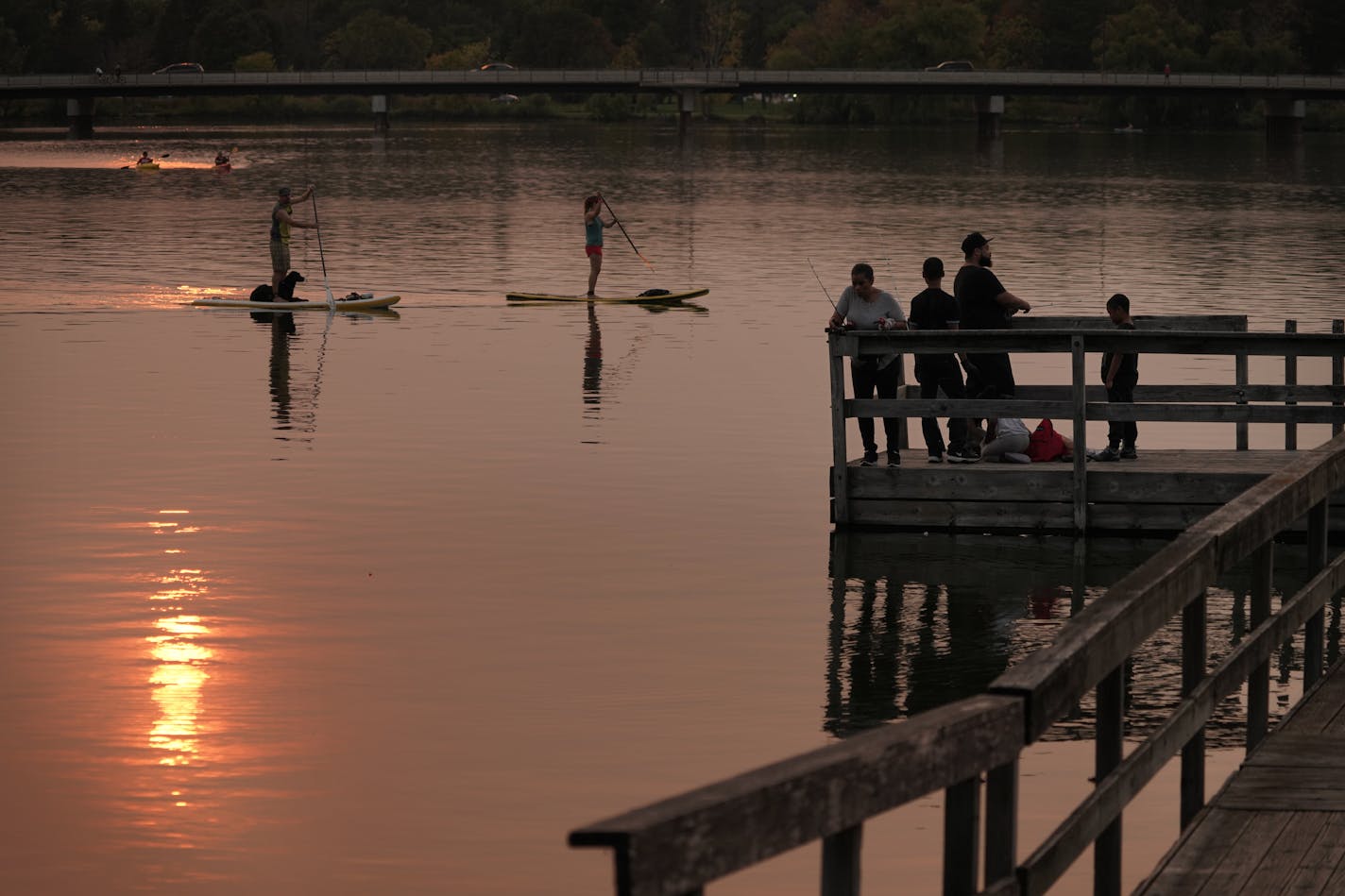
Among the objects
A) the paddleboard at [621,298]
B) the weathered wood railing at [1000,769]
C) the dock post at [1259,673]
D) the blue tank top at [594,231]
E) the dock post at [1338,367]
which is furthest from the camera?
the paddleboard at [621,298]

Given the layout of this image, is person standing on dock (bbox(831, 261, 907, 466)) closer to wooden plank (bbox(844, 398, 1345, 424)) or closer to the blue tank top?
wooden plank (bbox(844, 398, 1345, 424))

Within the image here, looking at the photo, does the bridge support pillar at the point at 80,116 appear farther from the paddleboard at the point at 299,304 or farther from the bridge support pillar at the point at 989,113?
the paddleboard at the point at 299,304

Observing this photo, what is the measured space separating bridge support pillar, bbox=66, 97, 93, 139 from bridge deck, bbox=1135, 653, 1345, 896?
488ft

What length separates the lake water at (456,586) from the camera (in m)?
10.1

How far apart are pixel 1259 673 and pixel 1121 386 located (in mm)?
9064

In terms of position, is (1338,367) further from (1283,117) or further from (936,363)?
(1283,117)

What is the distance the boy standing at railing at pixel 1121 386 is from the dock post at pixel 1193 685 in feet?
30.4

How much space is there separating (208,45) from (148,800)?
19600 cm

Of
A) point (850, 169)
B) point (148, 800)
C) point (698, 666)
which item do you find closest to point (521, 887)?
point (148, 800)

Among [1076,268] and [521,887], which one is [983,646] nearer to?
[521,887]

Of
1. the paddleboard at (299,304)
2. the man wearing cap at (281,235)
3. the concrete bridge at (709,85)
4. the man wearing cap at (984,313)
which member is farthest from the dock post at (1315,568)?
the concrete bridge at (709,85)

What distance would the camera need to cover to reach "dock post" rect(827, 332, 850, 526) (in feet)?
54.7

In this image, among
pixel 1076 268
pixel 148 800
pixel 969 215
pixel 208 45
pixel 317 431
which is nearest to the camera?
pixel 148 800

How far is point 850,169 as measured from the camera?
328ft
